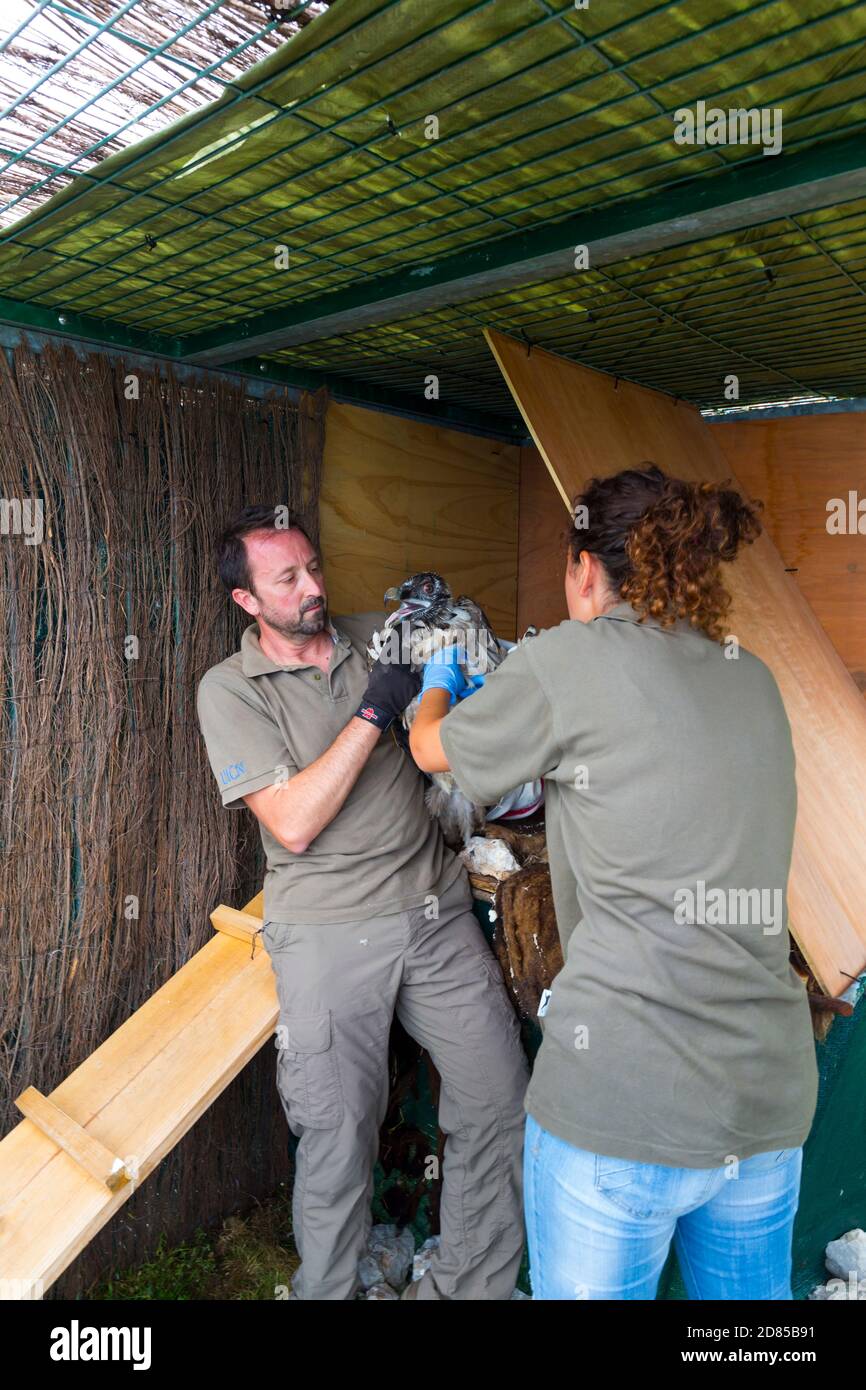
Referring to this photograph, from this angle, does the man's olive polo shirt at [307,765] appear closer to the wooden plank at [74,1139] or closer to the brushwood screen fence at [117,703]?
the brushwood screen fence at [117,703]

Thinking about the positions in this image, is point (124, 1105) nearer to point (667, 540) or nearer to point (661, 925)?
point (661, 925)

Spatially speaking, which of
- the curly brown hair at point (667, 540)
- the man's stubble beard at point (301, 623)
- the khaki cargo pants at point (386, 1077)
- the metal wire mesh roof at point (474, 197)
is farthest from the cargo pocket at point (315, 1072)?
the metal wire mesh roof at point (474, 197)

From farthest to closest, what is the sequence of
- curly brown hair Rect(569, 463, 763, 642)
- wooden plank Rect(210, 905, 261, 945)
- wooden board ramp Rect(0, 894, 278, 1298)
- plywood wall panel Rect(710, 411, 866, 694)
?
plywood wall panel Rect(710, 411, 866, 694) → wooden plank Rect(210, 905, 261, 945) → wooden board ramp Rect(0, 894, 278, 1298) → curly brown hair Rect(569, 463, 763, 642)

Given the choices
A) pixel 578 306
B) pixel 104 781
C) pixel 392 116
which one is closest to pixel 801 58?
pixel 392 116

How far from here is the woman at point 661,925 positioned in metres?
1.31

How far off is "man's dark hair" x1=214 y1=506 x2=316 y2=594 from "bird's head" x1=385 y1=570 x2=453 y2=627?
0.37 metres

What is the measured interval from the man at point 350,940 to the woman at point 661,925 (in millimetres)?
746

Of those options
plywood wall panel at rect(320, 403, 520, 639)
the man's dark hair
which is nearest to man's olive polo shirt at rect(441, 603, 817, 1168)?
the man's dark hair

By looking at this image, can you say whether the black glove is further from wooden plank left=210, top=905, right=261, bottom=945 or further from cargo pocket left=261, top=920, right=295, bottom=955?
wooden plank left=210, top=905, right=261, bottom=945

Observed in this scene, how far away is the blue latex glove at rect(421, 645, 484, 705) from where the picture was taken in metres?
1.95

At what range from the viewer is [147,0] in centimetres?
117

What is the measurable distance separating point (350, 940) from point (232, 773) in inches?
18.2

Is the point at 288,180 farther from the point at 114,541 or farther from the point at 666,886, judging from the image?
the point at 666,886

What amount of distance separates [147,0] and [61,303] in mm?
1246
